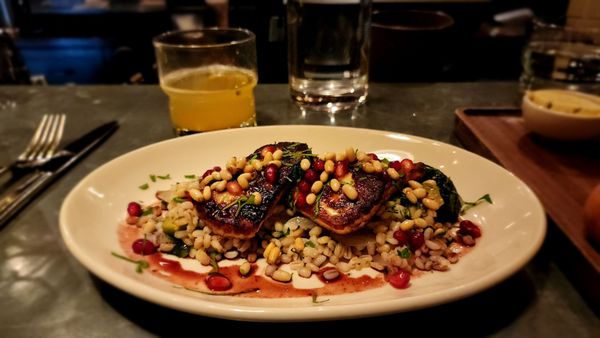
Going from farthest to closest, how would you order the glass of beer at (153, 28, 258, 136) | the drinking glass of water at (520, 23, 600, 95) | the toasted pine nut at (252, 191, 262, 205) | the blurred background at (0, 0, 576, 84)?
the blurred background at (0, 0, 576, 84) < the drinking glass of water at (520, 23, 600, 95) < the glass of beer at (153, 28, 258, 136) < the toasted pine nut at (252, 191, 262, 205)

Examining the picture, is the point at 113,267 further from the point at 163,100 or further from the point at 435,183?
the point at 163,100

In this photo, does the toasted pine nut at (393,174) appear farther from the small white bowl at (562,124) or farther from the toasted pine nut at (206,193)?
the small white bowl at (562,124)

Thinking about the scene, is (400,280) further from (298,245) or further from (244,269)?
(244,269)

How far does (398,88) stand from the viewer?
126 inches

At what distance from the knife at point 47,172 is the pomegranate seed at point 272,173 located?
96 cm

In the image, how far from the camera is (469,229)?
144 centimetres

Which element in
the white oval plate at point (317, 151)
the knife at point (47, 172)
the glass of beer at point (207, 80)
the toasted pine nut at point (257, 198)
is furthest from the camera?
the glass of beer at point (207, 80)

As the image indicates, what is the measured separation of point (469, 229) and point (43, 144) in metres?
1.92

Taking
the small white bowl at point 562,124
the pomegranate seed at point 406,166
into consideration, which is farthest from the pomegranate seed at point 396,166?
the small white bowl at point 562,124

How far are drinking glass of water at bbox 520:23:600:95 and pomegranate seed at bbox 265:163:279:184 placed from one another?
2.32 m

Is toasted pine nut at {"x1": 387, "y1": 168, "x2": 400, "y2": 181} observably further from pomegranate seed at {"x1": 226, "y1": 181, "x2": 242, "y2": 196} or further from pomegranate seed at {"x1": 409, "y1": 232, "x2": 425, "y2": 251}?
pomegranate seed at {"x1": 226, "y1": 181, "x2": 242, "y2": 196}

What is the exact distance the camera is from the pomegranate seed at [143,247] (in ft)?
4.59


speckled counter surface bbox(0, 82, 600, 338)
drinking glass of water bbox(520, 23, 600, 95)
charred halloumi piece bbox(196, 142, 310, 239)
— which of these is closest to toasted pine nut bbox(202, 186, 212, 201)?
charred halloumi piece bbox(196, 142, 310, 239)

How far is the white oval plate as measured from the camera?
107 cm
